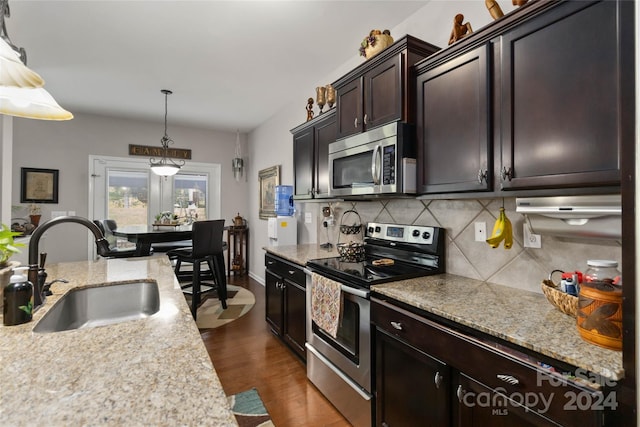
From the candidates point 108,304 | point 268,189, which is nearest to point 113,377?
point 108,304

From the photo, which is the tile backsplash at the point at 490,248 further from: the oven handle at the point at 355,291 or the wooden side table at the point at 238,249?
the wooden side table at the point at 238,249

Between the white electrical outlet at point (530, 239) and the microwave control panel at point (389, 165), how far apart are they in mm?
699

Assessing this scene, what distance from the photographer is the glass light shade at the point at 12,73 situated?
32.0 inches

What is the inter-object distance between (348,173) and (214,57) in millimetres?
1885

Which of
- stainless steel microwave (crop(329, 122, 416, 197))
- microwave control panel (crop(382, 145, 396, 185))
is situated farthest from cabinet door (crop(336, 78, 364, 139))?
microwave control panel (crop(382, 145, 396, 185))

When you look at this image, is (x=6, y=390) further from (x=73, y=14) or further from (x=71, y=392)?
(x=73, y=14)

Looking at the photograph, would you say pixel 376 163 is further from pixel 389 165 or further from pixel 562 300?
pixel 562 300

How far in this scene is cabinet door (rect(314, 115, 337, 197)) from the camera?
267 centimetres

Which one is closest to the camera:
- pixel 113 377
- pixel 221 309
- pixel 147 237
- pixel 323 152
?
pixel 113 377

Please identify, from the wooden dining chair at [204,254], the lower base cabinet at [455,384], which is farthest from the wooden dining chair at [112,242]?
the lower base cabinet at [455,384]

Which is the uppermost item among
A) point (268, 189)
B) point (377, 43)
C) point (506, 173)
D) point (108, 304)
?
point (377, 43)

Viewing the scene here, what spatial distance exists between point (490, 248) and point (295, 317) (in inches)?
60.8

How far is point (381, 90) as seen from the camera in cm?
194

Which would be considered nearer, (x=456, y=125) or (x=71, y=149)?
(x=456, y=125)
